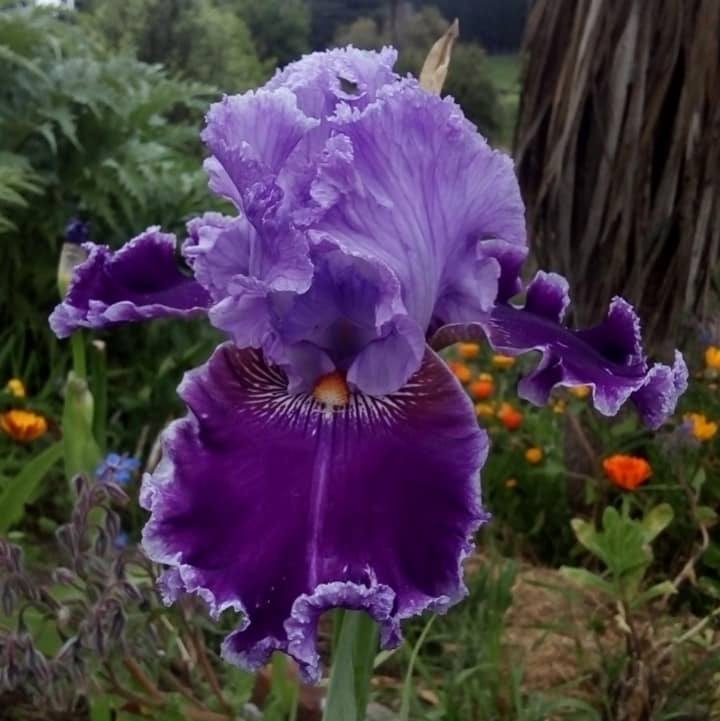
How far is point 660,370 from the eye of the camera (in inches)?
34.2

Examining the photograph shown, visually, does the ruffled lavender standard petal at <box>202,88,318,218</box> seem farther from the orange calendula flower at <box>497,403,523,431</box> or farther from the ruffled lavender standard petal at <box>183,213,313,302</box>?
the orange calendula flower at <box>497,403,523,431</box>

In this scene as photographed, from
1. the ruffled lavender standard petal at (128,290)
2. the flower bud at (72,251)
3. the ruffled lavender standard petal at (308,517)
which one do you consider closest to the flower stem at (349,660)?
the ruffled lavender standard petal at (308,517)

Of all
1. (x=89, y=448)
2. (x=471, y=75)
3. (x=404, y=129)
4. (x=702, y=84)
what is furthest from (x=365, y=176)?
(x=471, y=75)

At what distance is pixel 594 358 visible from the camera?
0.93m

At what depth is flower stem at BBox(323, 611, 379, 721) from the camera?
0.86m

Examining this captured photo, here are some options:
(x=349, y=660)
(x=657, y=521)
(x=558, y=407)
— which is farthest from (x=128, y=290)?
(x=558, y=407)

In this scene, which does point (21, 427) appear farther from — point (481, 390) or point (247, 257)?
point (247, 257)

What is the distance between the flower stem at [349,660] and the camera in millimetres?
863

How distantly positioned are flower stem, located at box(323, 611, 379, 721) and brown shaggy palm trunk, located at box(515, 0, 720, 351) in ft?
5.13

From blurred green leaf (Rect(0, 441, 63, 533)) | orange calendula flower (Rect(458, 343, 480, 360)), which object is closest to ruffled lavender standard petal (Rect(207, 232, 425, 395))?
blurred green leaf (Rect(0, 441, 63, 533))

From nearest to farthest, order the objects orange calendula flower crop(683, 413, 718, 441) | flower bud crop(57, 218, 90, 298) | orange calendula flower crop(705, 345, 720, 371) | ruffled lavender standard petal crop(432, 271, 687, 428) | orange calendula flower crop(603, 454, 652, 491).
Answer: ruffled lavender standard petal crop(432, 271, 687, 428)
flower bud crop(57, 218, 90, 298)
orange calendula flower crop(603, 454, 652, 491)
orange calendula flower crop(683, 413, 718, 441)
orange calendula flower crop(705, 345, 720, 371)

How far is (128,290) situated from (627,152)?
4.84ft

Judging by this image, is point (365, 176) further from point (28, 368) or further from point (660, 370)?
point (28, 368)

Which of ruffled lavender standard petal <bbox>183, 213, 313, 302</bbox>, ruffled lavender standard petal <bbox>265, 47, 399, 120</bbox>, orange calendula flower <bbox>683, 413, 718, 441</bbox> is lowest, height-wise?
orange calendula flower <bbox>683, 413, 718, 441</bbox>
